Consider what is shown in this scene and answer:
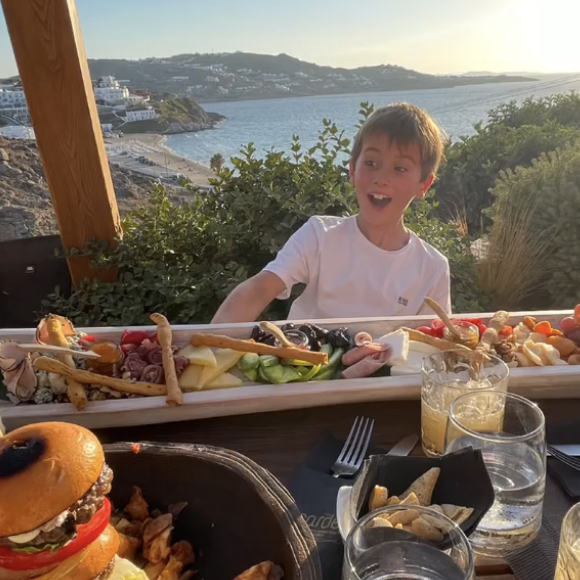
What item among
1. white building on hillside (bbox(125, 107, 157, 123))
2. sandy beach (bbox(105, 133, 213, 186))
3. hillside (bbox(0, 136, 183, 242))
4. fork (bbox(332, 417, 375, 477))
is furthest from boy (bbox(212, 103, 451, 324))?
sandy beach (bbox(105, 133, 213, 186))

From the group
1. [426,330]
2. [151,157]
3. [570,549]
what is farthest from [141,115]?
[570,549]

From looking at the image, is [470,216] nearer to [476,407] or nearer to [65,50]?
[65,50]

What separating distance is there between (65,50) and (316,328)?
1.87 m

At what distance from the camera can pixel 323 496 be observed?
103cm

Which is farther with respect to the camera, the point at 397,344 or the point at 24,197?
the point at 24,197

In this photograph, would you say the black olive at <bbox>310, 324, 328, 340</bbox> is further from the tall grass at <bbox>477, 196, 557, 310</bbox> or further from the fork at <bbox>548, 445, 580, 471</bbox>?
the tall grass at <bbox>477, 196, 557, 310</bbox>

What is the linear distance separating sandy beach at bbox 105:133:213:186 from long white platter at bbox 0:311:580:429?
11.6 ft

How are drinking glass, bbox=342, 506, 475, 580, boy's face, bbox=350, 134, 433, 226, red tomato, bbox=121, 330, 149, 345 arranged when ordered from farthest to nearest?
boy's face, bbox=350, 134, 433, 226 < red tomato, bbox=121, 330, 149, 345 < drinking glass, bbox=342, 506, 475, 580

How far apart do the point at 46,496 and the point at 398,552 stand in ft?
1.48

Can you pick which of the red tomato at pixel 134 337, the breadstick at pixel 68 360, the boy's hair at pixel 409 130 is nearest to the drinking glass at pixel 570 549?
the breadstick at pixel 68 360

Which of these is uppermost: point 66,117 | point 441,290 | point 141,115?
point 66,117

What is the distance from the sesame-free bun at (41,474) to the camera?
56 cm

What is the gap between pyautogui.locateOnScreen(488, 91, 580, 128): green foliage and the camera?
282 inches

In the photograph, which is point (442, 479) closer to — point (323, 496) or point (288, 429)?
point (323, 496)
